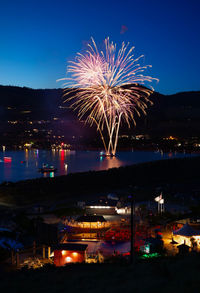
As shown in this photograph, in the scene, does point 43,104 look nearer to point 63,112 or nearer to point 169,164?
point 63,112

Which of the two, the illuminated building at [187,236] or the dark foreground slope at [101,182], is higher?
the illuminated building at [187,236]

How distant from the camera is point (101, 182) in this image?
25.2 meters

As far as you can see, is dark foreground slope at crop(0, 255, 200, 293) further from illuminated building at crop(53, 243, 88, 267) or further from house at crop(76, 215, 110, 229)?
house at crop(76, 215, 110, 229)

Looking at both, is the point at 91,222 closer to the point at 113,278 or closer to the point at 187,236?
the point at 187,236

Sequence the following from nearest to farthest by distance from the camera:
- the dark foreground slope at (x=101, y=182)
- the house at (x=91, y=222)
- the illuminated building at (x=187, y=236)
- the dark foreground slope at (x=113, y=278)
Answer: the dark foreground slope at (x=113, y=278)
the illuminated building at (x=187, y=236)
the house at (x=91, y=222)
the dark foreground slope at (x=101, y=182)

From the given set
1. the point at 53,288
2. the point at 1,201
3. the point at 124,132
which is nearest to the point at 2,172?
the point at 1,201

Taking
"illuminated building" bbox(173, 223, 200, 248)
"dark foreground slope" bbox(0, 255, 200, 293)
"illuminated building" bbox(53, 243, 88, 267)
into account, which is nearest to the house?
"illuminated building" bbox(173, 223, 200, 248)

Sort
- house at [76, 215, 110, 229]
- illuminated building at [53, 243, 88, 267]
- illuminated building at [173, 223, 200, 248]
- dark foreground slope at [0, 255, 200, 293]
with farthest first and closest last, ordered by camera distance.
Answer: house at [76, 215, 110, 229] → illuminated building at [173, 223, 200, 248] → illuminated building at [53, 243, 88, 267] → dark foreground slope at [0, 255, 200, 293]

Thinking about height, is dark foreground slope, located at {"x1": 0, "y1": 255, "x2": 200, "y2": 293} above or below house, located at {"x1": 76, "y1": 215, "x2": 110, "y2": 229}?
above

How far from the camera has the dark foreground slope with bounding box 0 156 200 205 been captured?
19688 millimetres

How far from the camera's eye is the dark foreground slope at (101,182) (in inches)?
775

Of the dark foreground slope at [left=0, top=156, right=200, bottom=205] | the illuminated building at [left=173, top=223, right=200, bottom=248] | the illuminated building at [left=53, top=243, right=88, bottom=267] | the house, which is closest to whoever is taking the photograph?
the illuminated building at [left=53, top=243, right=88, bottom=267]

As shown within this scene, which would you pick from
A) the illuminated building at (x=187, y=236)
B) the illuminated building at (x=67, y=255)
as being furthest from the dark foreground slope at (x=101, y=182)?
the illuminated building at (x=67, y=255)

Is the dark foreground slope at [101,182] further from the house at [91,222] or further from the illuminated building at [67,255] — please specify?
the illuminated building at [67,255]
